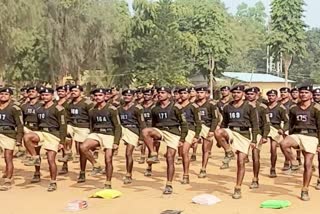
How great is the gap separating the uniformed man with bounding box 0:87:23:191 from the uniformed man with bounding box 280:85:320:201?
4909mm

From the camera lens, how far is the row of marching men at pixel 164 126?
36.5ft

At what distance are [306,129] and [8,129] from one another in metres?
5.43

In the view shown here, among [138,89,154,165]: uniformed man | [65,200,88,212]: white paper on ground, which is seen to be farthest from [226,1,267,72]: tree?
[65,200,88,212]: white paper on ground

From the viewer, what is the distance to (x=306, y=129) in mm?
10992

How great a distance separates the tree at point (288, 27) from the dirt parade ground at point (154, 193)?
4062 cm

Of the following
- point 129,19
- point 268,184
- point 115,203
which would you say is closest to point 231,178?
point 268,184

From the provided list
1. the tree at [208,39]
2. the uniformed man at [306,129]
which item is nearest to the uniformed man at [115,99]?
the uniformed man at [306,129]

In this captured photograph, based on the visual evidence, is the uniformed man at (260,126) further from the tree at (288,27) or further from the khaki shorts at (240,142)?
the tree at (288,27)

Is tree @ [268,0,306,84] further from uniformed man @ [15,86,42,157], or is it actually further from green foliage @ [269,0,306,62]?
uniformed man @ [15,86,42,157]

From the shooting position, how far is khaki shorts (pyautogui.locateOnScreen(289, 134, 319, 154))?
35.5 feet

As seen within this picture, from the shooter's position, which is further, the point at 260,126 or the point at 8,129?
the point at 260,126

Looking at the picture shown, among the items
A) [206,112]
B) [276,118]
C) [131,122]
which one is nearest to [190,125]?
[131,122]

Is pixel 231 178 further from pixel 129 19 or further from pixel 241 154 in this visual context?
pixel 129 19

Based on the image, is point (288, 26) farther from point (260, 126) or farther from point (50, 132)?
point (50, 132)
